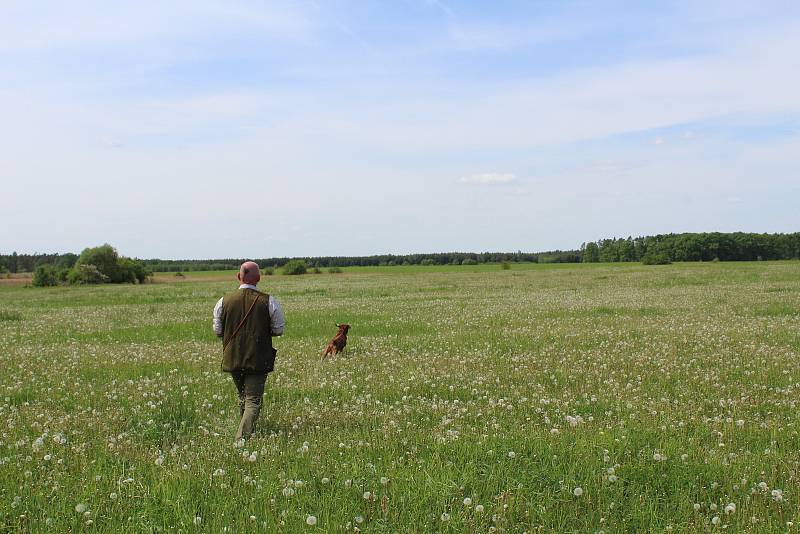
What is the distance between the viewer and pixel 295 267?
101 meters

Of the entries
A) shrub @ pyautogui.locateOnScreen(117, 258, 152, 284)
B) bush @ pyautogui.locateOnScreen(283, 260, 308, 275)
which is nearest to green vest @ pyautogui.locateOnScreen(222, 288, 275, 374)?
shrub @ pyautogui.locateOnScreen(117, 258, 152, 284)

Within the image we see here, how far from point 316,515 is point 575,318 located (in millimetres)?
15234

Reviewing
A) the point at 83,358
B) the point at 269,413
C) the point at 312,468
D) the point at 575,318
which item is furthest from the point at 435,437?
the point at 575,318

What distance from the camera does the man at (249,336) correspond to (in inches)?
286

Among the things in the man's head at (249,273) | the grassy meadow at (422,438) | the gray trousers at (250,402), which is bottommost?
the grassy meadow at (422,438)

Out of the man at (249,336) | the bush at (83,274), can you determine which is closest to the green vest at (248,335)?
the man at (249,336)

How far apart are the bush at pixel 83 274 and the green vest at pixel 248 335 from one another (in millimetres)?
77239

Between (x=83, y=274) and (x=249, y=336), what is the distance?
7809 cm

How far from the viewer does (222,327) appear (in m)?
7.59

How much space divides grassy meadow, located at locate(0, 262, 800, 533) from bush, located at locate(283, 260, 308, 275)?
86958 millimetres

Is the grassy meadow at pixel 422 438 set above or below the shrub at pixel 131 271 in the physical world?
below

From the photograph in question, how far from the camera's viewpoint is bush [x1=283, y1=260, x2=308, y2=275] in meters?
101

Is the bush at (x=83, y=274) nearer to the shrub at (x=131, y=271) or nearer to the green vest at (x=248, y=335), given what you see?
the shrub at (x=131, y=271)

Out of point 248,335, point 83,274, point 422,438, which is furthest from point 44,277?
point 422,438
